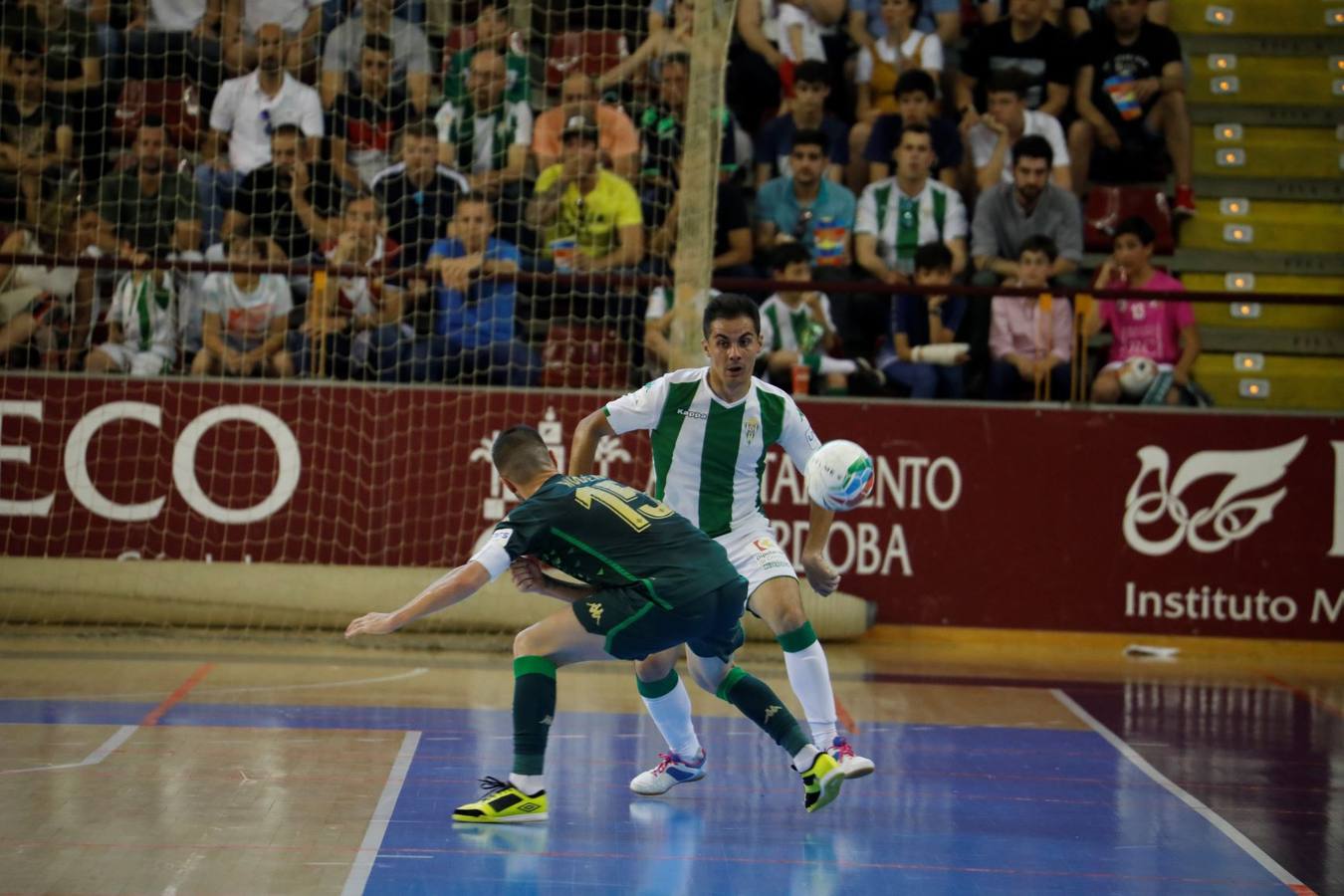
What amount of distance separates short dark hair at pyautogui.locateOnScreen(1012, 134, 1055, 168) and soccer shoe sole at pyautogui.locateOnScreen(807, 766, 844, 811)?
8.49 meters

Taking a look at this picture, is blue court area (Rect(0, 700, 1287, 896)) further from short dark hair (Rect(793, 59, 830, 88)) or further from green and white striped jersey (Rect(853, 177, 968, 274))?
short dark hair (Rect(793, 59, 830, 88))

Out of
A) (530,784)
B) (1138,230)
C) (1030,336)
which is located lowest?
(530,784)

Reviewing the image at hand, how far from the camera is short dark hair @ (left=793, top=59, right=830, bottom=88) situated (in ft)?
48.8

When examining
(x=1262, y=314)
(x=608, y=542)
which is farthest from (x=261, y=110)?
(x=1262, y=314)

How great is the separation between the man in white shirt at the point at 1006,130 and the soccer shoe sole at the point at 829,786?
8.89 metres

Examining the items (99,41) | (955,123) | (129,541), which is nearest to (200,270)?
(129,541)

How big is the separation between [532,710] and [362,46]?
931 centimetres

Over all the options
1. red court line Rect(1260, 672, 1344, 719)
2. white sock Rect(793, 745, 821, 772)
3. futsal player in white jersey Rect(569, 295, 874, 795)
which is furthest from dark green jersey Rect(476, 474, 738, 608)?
red court line Rect(1260, 672, 1344, 719)

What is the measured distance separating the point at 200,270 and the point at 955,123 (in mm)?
6862

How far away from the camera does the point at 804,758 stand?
285 inches

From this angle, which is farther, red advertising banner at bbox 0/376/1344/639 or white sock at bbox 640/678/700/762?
red advertising banner at bbox 0/376/1344/639

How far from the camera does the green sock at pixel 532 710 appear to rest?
23.0 ft

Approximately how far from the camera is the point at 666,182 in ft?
46.6

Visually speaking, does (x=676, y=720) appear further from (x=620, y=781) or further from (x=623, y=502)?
(x=623, y=502)
